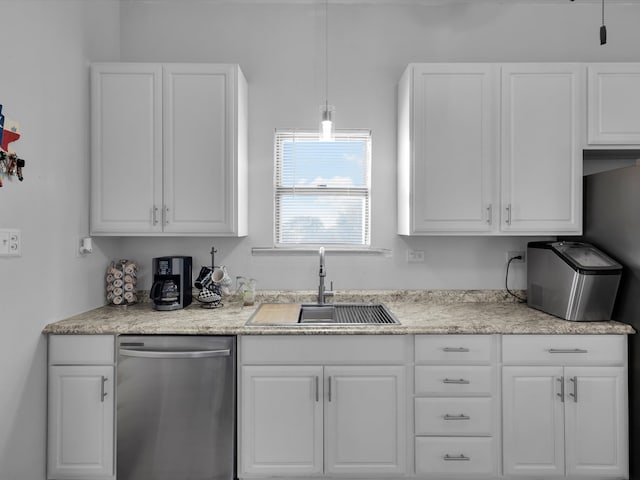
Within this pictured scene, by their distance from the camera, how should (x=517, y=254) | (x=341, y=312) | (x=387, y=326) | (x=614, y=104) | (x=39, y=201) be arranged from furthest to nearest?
(x=517, y=254), (x=341, y=312), (x=614, y=104), (x=387, y=326), (x=39, y=201)

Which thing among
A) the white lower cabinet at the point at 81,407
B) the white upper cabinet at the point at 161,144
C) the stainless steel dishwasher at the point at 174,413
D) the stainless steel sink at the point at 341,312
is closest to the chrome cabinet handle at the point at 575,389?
the stainless steel sink at the point at 341,312

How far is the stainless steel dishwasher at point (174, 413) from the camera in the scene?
194cm

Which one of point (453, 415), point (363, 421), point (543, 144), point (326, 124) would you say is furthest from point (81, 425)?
point (543, 144)

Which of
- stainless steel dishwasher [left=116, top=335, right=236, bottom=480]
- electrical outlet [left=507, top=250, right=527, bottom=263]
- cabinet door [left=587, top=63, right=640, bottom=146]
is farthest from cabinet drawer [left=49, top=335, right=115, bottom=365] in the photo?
cabinet door [left=587, top=63, right=640, bottom=146]

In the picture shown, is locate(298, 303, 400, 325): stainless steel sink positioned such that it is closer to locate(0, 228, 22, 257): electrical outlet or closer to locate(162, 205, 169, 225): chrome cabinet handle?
locate(162, 205, 169, 225): chrome cabinet handle

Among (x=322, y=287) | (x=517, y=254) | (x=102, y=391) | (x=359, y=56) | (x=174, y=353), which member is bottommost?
(x=102, y=391)

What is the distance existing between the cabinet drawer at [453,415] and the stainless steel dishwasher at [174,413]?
37.3 inches

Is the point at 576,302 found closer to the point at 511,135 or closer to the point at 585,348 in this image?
the point at 585,348

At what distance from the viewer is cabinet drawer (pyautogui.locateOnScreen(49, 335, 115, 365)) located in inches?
77.8

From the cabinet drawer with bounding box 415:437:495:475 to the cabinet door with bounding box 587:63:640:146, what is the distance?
5.86 ft

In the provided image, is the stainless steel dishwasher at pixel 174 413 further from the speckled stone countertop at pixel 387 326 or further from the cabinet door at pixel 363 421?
the cabinet door at pixel 363 421

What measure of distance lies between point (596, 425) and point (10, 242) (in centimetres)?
289

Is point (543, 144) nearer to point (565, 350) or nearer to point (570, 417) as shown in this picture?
point (565, 350)

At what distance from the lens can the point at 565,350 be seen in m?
1.98
